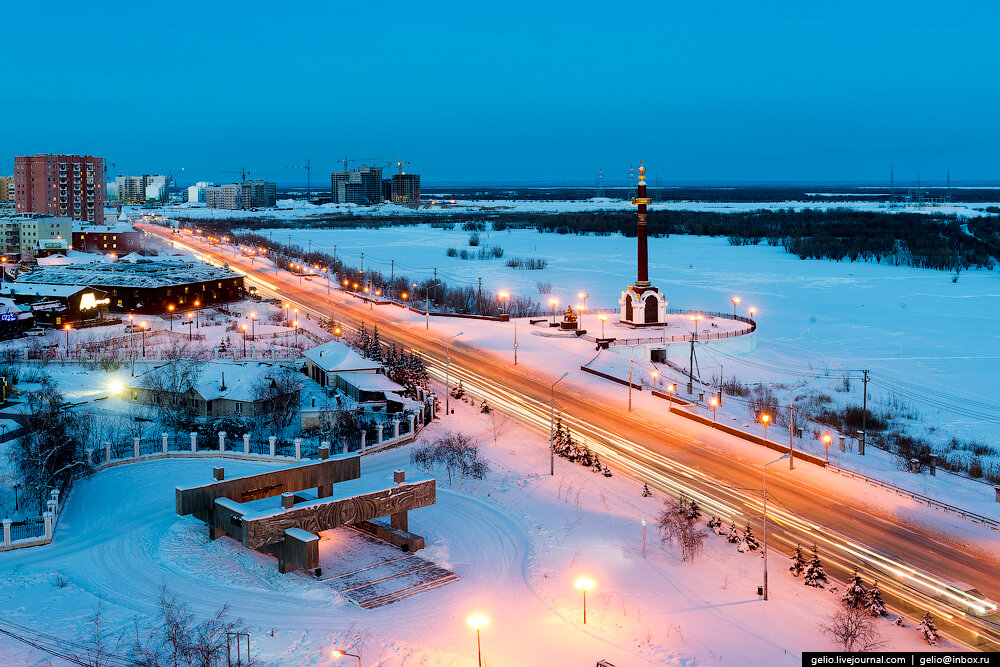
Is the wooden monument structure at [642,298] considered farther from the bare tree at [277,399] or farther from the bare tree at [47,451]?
the bare tree at [47,451]

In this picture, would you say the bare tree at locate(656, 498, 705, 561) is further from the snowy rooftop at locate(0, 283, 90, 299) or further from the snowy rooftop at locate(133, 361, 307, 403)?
the snowy rooftop at locate(0, 283, 90, 299)

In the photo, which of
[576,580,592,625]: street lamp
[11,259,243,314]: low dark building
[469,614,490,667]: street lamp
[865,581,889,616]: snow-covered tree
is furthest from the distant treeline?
[469,614,490,667]: street lamp

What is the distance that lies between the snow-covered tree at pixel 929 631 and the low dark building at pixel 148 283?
75.0 meters

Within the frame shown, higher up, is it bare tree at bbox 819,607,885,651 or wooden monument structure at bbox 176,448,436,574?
wooden monument structure at bbox 176,448,436,574

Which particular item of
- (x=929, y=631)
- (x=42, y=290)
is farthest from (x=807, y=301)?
(x=42, y=290)

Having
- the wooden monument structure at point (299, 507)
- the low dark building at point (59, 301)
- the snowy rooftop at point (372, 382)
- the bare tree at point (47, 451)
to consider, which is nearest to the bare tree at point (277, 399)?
the snowy rooftop at point (372, 382)

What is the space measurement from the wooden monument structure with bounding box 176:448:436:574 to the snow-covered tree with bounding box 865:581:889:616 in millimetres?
14700

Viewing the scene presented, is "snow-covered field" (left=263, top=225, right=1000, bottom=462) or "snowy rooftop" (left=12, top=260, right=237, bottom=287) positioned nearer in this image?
"snow-covered field" (left=263, top=225, right=1000, bottom=462)

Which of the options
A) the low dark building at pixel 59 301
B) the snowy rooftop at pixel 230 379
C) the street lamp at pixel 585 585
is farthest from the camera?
the low dark building at pixel 59 301

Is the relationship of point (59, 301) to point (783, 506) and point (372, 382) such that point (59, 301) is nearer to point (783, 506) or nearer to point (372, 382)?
point (372, 382)

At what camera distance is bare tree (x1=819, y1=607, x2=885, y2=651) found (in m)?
26.4

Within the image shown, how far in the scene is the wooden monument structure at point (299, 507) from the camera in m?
30.4

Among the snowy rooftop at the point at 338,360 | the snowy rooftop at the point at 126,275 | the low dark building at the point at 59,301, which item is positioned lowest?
the snowy rooftop at the point at 338,360

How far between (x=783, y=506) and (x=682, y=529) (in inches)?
215
